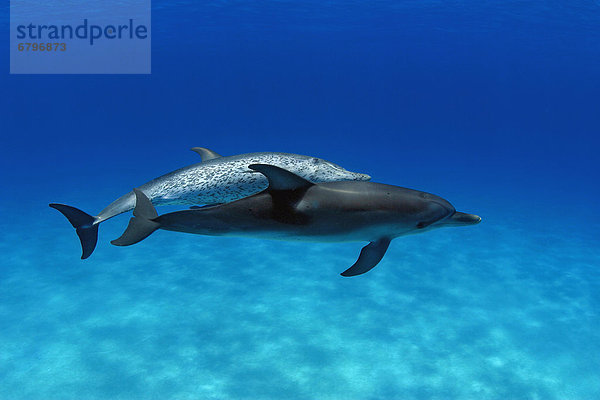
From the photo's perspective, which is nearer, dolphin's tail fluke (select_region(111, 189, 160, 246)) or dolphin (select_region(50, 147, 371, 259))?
dolphin's tail fluke (select_region(111, 189, 160, 246))

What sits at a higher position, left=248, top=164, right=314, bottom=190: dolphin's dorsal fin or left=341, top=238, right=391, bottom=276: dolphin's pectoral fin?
left=248, top=164, right=314, bottom=190: dolphin's dorsal fin

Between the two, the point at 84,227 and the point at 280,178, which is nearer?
the point at 280,178

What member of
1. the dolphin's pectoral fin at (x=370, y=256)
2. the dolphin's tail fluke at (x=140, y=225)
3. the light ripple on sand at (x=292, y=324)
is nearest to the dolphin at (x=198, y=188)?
the dolphin's tail fluke at (x=140, y=225)

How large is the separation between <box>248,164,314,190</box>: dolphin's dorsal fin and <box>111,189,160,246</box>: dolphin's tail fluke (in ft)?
2.98

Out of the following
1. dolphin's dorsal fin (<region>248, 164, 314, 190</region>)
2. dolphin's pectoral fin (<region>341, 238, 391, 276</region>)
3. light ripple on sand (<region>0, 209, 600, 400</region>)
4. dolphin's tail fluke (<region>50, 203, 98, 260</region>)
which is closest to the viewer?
dolphin's dorsal fin (<region>248, 164, 314, 190</region>)

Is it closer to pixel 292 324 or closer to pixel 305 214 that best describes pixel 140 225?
pixel 305 214

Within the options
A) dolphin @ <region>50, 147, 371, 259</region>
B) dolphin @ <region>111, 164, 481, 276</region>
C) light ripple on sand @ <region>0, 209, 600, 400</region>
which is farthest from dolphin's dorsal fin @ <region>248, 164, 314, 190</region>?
light ripple on sand @ <region>0, 209, 600, 400</region>

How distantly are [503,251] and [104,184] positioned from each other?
65.5 feet

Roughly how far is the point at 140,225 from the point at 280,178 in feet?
3.74

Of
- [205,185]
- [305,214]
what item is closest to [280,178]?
[305,214]

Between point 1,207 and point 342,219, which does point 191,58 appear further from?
point 342,219

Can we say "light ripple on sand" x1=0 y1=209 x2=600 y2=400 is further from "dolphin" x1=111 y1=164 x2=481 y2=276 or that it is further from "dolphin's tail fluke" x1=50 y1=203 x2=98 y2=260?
"dolphin" x1=111 y1=164 x2=481 y2=276

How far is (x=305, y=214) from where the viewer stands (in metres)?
3.38

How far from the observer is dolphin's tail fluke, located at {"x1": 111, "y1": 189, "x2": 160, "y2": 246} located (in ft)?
10.8
